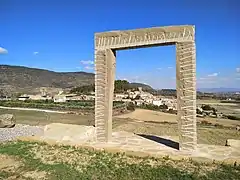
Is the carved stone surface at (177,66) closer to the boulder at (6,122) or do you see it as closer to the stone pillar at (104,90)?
the stone pillar at (104,90)

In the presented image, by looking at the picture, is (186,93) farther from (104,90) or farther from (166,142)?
(104,90)

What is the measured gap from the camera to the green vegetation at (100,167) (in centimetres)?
642

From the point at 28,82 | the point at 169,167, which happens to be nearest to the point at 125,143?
the point at 169,167

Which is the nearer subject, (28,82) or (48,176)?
(48,176)

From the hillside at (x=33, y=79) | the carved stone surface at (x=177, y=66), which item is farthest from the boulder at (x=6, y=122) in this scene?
the hillside at (x=33, y=79)

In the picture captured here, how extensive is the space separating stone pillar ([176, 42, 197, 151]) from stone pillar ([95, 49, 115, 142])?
2255 millimetres

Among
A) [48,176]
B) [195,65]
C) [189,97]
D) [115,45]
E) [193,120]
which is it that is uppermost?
[115,45]

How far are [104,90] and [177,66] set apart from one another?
2565 millimetres

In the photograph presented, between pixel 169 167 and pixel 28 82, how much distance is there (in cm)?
6626

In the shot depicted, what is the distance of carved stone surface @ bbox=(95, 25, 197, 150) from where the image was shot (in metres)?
8.16

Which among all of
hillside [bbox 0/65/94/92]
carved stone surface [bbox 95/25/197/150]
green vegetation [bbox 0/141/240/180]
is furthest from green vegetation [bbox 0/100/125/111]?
hillside [bbox 0/65/94/92]

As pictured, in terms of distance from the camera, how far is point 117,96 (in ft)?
115

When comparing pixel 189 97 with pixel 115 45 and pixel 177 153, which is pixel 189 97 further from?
pixel 115 45

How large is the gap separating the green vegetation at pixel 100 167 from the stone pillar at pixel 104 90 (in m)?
1.13
